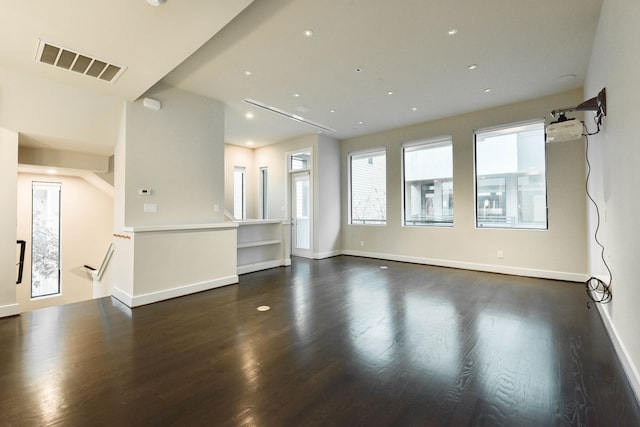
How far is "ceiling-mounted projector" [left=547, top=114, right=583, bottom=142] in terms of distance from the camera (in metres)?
2.90

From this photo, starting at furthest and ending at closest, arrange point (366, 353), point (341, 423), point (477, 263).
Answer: point (477, 263), point (366, 353), point (341, 423)

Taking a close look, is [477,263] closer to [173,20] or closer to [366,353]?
[366,353]

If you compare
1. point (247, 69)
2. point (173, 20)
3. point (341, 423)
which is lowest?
point (341, 423)

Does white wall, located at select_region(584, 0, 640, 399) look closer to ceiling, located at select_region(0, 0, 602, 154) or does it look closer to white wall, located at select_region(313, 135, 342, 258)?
ceiling, located at select_region(0, 0, 602, 154)

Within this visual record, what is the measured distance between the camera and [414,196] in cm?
643

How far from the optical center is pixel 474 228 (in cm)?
546

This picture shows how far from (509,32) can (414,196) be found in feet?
12.3

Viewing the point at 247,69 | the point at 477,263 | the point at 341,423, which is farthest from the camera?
the point at 477,263

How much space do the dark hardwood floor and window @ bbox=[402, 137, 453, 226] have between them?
251 centimetres

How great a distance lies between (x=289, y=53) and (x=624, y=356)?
166 inches

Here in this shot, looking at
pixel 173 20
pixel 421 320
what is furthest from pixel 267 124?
pixel 421 320

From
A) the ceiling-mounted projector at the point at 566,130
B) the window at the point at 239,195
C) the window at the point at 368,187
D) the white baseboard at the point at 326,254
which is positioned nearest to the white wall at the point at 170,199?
the white baseboard at the point at 326,254

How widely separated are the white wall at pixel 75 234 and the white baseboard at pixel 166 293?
3.80 m

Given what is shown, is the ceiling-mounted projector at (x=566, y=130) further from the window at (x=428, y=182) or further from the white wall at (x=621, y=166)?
the window at (x=428, y=182)
